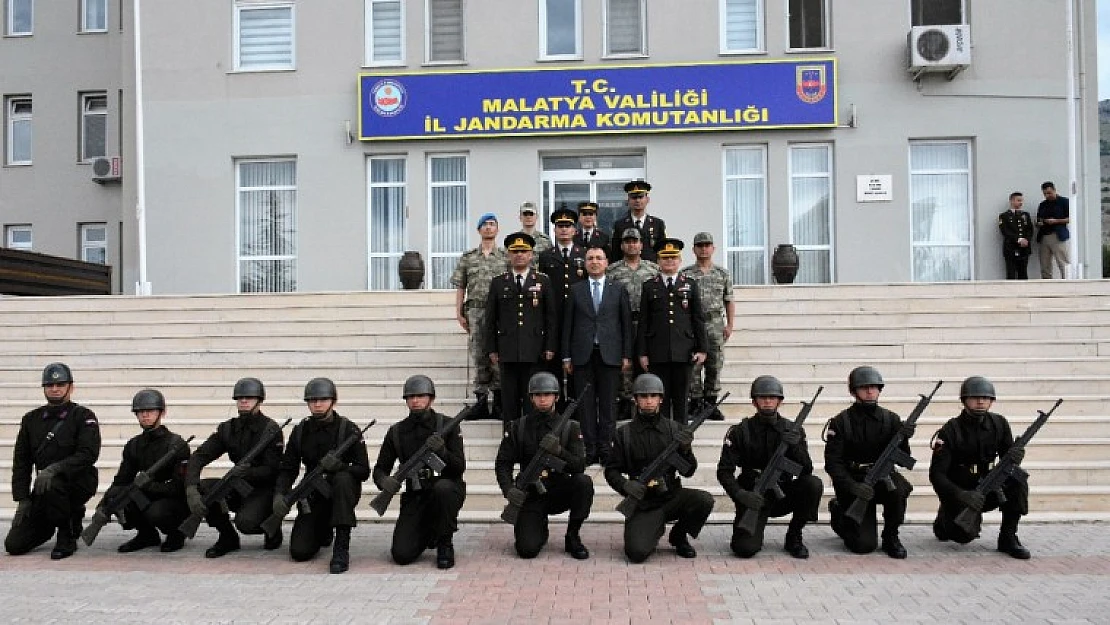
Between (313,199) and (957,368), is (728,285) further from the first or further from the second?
(313,199)

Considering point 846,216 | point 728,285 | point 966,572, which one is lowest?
point 966,572

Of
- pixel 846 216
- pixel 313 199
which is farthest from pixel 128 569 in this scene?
pixel 846 216

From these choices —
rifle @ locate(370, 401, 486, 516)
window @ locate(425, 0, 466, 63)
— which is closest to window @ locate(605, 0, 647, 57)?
window @ locate(425, 0, 466, 63)

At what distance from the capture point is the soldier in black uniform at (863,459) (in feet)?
26.8

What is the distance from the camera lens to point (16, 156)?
25.6 m

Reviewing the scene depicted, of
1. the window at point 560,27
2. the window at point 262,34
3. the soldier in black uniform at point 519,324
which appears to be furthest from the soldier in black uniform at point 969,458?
the window at point 262,34

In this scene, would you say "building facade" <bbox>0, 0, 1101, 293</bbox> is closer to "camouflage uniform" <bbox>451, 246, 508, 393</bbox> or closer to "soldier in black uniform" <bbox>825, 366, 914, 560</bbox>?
"camouflage uniform" <bbox>451, 246, 508, 393</bbox>

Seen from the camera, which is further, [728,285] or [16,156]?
[16,156]

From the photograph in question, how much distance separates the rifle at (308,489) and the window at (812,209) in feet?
38.8

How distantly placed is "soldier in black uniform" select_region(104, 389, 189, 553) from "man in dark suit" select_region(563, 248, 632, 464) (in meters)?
3.55

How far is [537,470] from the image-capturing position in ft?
26.9

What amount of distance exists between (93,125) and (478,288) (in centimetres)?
1789

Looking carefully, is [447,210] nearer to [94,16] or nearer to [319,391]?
[319,391]

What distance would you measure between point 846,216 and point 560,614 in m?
13.2
